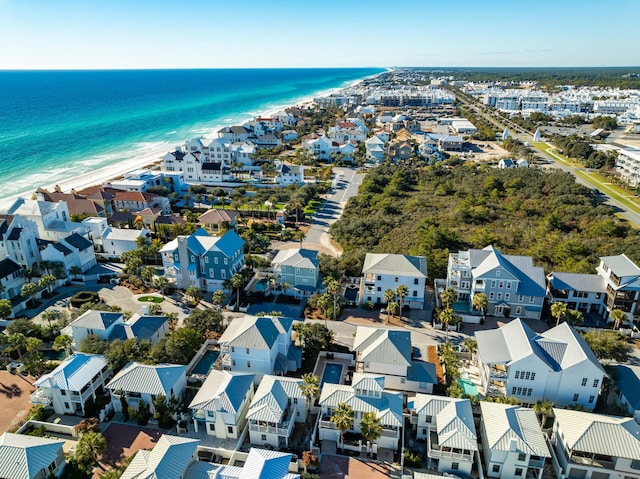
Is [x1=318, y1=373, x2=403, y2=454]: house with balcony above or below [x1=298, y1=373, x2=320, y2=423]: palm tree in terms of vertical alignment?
below

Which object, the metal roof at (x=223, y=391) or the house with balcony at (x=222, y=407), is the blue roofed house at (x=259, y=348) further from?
the house with balcony at (x=222, y=407)

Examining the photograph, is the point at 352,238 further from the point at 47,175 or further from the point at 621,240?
the point at 47,175

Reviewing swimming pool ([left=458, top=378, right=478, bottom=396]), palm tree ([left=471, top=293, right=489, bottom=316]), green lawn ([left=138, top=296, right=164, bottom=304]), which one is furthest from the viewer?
green lawn ([left=138, top=296, right=164, bottom=304])

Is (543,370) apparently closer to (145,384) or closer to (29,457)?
(145,384)

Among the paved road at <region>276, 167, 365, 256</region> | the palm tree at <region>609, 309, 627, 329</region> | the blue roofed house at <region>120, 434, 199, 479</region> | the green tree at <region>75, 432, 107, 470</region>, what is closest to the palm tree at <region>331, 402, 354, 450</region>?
the blue roofed house at <region>120, 434, 199, 479</region>

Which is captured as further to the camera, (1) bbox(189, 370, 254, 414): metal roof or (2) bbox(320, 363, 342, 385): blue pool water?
(2) bbox(320, 363, 342, 385): blue pool water

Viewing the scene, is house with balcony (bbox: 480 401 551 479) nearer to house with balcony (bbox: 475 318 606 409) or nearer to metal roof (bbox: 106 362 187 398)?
house with balcony (bbox: 475 318 606 409)

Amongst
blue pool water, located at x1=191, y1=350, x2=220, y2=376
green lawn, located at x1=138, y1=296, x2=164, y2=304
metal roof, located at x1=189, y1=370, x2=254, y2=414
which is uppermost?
metal roof, located at x1=189, y1=370, x2=254, y2=414
